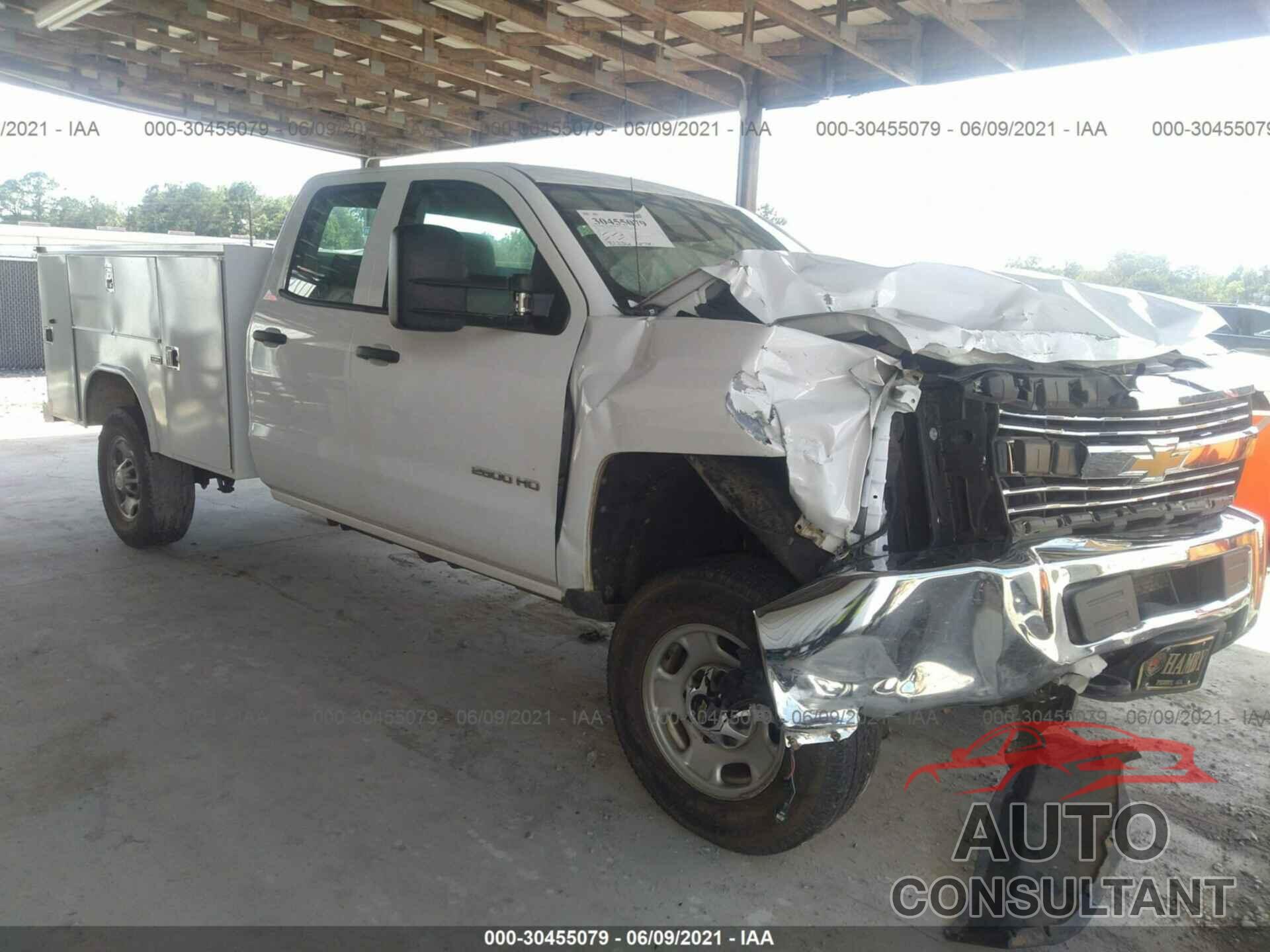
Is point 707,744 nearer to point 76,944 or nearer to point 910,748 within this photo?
point 910,748

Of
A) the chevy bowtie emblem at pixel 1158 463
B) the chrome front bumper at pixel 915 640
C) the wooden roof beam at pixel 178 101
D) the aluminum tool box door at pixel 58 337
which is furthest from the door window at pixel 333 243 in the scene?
the wooden roof beam at pixel 178 101

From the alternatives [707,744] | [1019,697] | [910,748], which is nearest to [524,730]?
[707,744]

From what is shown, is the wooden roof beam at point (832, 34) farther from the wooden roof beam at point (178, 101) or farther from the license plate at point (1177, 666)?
the wooden roof beam at point (178, 101)

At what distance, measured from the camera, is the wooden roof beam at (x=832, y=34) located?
6148mm

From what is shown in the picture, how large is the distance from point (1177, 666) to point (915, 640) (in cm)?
91

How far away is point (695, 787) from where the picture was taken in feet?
9.05

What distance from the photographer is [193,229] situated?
9.16 m

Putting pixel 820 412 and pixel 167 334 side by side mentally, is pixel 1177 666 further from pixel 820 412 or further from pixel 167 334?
pixel 167 334

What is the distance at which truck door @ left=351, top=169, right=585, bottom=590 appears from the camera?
10.1 feet

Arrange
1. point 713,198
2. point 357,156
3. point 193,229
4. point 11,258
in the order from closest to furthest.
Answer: point 713,198
point 193,229
point 357,156
point 11,258

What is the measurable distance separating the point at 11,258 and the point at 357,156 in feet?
17.7
